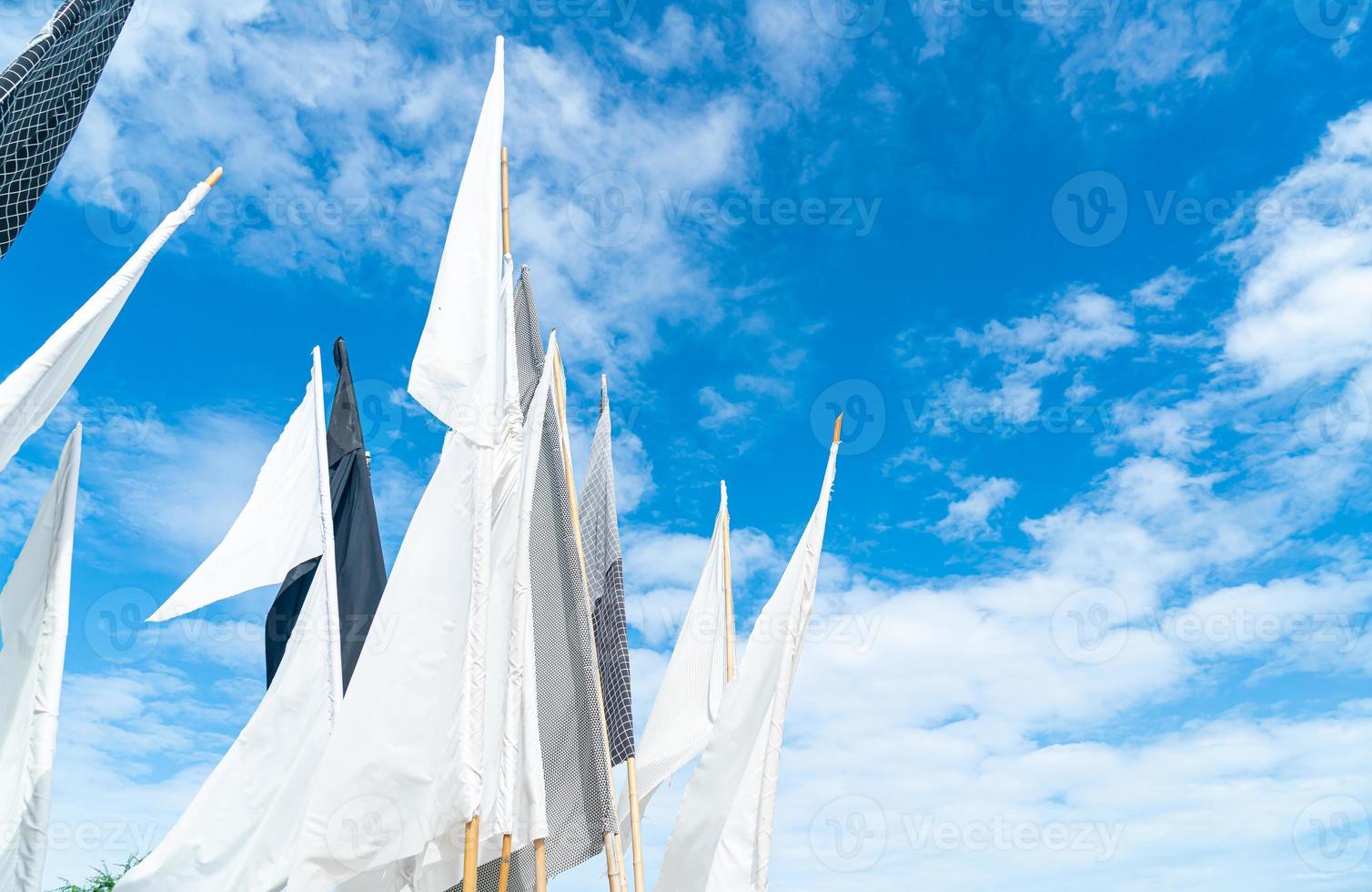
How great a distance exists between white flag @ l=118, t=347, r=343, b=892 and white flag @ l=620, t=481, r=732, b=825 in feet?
13.2

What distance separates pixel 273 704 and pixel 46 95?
644 cm

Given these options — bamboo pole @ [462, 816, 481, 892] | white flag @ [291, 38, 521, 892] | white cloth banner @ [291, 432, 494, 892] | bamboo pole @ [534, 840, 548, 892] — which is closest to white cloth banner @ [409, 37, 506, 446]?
white flag @ [291, 38, 521, 892]

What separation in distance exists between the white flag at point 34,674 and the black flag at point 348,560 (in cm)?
336

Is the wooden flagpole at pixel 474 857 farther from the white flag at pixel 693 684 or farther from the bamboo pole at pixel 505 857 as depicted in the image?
the white flag at pixel 693 684

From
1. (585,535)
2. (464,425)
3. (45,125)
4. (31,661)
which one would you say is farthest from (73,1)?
(585,535)

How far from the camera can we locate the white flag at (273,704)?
27.9 feet

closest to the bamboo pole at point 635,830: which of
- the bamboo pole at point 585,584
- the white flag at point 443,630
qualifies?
the bamboo pole at point 585,584

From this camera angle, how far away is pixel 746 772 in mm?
8383

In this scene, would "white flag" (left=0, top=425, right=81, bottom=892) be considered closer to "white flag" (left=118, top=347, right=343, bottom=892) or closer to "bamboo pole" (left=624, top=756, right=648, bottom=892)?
"white flag" (left=118, top=347, right=343, bottom=892)

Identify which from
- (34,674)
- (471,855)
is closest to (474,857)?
(471,855)

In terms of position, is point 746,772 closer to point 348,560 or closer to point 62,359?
point 348,560

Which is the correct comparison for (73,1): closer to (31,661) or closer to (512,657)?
(31,661)

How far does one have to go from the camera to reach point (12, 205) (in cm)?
436

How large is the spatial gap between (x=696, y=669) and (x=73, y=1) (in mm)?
9589
